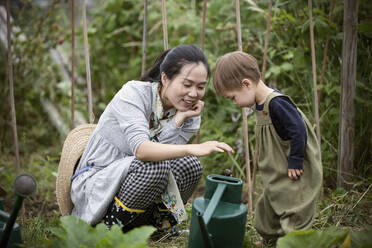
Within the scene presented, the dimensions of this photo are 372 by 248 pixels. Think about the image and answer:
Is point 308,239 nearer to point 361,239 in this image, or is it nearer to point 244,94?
point 361,239

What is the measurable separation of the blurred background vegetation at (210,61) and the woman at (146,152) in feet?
2.42

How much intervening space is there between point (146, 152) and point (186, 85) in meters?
0.37

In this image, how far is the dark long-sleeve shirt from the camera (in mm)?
1632

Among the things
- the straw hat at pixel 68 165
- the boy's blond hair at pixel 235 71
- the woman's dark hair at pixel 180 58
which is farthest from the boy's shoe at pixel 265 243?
the straw hat at pixel 68 165

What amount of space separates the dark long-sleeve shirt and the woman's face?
364mm

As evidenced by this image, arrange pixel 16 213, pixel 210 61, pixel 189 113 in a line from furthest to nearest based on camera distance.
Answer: pixel 210 61
pixel 189 113
pixel 16 213

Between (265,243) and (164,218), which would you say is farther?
(164,218)

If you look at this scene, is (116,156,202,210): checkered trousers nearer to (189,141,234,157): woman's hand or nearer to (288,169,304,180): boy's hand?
(189,141,234,157): woman's hand

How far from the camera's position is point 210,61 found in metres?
3.12

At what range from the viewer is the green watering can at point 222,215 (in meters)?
1.46

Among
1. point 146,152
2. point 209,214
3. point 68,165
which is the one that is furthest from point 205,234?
point 68,165

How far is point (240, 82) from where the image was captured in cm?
171

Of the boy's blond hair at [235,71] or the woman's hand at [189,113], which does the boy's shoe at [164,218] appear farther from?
the boy's blond hair at [235,71]

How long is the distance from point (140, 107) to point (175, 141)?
29 cm
